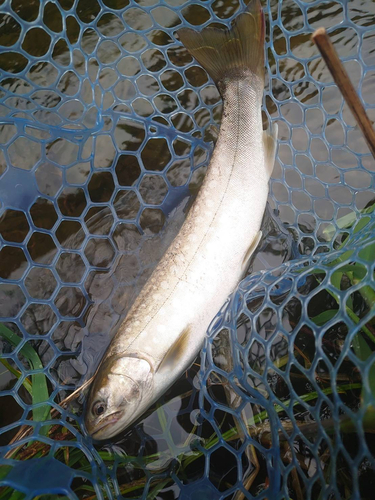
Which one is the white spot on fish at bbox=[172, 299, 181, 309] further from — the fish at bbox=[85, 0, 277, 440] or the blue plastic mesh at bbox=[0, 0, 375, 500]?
the blue plastic mesh at bbox=[0, 0, 375, 500]

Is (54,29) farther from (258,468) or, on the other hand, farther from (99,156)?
(258,468)

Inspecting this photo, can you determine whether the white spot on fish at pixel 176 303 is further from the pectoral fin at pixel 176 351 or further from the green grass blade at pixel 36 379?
the green grass blade at pixel 36 379

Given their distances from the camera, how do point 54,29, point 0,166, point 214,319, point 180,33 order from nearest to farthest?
point 214,319 → point 180,33 → point 0,166 → point 54,29

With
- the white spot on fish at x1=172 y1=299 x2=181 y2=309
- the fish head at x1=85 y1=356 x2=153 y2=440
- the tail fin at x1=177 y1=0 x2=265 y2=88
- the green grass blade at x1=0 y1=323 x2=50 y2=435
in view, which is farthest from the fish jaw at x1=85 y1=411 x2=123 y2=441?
the tail fin at x1=177 y1=0 x2=265 y2=88

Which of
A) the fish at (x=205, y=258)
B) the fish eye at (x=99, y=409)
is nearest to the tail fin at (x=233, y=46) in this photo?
the fish at (x=205, y=258)

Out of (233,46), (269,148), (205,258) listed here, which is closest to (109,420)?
(205,258)

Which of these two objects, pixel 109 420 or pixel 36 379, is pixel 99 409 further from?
pixel 36 379

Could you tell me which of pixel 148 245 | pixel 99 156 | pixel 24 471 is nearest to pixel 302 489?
pixel 24 471
